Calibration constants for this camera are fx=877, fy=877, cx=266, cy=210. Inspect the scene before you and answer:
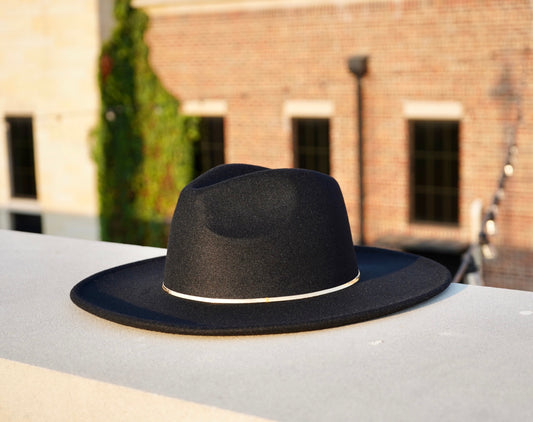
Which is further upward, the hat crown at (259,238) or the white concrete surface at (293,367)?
the hat crown at (259,238)

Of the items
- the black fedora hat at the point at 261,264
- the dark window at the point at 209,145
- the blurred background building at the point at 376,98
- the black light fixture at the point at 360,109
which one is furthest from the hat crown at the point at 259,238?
the dark window at the point at 209,145

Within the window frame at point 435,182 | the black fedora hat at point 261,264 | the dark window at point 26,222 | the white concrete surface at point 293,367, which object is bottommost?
the dark window at point 26,222

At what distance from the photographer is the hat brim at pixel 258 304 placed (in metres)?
2.40

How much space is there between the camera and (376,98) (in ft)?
43.1

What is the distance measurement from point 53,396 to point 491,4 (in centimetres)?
1103

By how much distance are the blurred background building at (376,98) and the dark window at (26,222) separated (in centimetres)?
267

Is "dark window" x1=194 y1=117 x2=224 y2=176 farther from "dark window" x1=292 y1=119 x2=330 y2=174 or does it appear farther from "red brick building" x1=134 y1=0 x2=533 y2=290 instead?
"dark window" x1=292 y1=119 x2=330 y2=174

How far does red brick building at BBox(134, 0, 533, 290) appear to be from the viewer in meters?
12.2

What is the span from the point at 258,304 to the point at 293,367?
1.74ft

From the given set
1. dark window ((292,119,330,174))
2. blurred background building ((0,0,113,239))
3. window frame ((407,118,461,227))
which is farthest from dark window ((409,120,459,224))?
blurred background building ((0,0,113,239))

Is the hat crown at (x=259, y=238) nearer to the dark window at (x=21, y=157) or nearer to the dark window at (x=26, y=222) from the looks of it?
the dark window at (x=21, y=157)

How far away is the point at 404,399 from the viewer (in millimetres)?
1845

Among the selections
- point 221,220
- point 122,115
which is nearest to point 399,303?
point 221,220

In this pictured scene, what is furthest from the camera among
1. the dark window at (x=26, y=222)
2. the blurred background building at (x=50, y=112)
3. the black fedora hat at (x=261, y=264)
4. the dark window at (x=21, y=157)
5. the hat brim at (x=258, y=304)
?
the dark window at (x=26, y=222)
